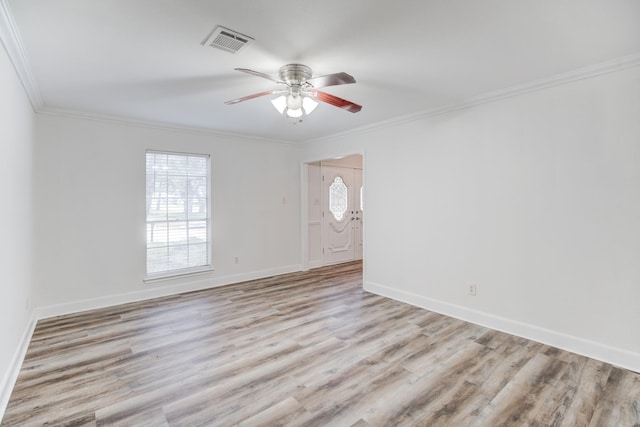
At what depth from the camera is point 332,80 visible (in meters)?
2.28

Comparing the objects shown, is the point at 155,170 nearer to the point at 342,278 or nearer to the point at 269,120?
the point at 269,120

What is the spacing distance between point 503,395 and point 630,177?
6.41 feet

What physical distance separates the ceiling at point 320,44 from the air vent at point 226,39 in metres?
0.04

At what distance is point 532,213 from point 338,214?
4053 mm

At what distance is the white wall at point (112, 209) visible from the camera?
145 inches

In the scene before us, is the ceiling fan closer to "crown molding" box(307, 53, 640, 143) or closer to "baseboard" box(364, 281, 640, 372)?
"crown molding" box(307, 53, 640, 143)

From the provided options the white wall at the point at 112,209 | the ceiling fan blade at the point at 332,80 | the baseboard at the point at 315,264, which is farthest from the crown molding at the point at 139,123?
the ceiling fan blade at the point at 332,80

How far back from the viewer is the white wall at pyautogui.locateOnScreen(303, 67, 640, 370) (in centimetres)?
253

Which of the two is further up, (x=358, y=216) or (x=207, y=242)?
(x=358, y=216)

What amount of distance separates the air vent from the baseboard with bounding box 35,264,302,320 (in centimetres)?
349

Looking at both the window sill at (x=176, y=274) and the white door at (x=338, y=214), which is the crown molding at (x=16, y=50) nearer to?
the window sill at (x=176, y=274)

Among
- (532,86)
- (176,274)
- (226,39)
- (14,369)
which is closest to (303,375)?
(14,369)

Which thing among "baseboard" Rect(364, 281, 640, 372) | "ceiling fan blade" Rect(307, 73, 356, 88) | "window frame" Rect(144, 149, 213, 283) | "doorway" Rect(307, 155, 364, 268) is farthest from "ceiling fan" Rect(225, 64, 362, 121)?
"doorway" Rect(307, 155, 364, 268)

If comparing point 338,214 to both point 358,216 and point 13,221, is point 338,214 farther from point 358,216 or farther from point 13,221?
point 13,221
